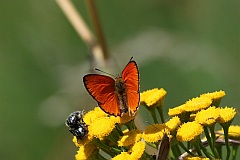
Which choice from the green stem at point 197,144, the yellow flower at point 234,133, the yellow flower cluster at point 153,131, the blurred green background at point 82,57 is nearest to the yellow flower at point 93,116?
the yellow flower cluster at point 153,131

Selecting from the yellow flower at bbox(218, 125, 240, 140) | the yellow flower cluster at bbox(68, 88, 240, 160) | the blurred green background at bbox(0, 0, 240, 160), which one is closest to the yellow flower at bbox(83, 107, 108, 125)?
the yellow flower cluster at bbox(68, 88, 240, 160)

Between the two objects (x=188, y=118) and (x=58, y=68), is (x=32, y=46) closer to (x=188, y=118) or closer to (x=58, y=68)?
(x=58, y=68)

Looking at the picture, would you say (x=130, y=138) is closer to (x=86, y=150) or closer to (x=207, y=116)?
(x=86, y=150)

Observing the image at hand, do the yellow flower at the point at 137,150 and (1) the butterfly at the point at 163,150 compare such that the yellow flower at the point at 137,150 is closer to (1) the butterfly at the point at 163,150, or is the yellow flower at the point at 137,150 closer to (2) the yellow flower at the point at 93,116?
(1) the butterfly at the point at 163,150

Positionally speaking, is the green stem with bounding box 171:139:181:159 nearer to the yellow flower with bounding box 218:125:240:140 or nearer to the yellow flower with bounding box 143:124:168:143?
the yellow flower with bounding box 143:124:168:143

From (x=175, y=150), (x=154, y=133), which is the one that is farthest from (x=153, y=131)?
(x=175, y=150)
